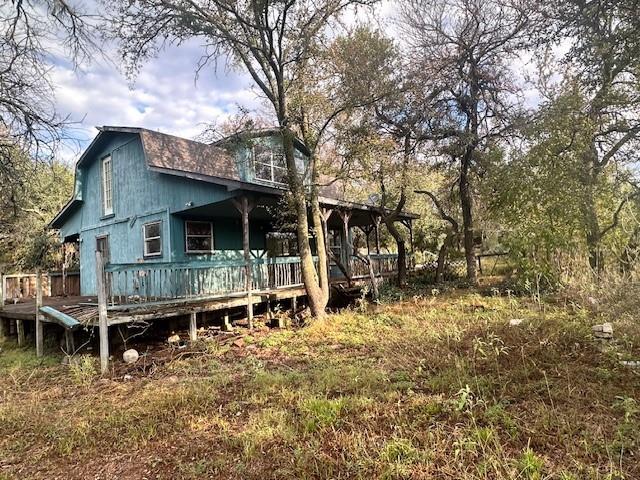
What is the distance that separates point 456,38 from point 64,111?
12.9m

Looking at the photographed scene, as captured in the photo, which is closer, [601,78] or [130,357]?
[601,78]

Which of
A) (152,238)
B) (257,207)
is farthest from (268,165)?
(152,238)

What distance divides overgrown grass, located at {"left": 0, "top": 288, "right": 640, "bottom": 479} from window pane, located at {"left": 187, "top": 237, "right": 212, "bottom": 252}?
5.94 meters

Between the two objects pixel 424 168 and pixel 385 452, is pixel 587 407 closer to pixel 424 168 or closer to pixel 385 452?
pixel 385 452

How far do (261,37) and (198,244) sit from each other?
6.88 meters

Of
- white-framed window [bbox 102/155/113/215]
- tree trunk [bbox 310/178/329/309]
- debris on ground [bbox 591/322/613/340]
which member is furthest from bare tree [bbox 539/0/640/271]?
white-framed window [bbox 102/155/113/215]

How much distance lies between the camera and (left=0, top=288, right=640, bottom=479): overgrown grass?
3.52 meters

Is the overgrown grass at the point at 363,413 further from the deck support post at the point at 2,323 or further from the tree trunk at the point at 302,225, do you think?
the deck support post at the point at 2,323

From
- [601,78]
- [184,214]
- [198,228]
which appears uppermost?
[601,78]

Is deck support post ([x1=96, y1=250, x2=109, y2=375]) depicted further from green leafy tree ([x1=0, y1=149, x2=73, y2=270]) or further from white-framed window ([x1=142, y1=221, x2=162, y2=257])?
green leafy tree ([x1=0, y1=149, x2=73, y2=270])

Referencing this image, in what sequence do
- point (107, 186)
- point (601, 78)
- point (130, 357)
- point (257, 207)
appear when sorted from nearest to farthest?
point (601, 78) → point (130, 357) → point (257, 207) → point (107, 186)

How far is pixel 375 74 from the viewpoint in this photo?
35.7ft

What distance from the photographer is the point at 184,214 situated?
12688 millimetres

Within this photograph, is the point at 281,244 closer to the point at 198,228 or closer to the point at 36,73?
the point at 198,228
